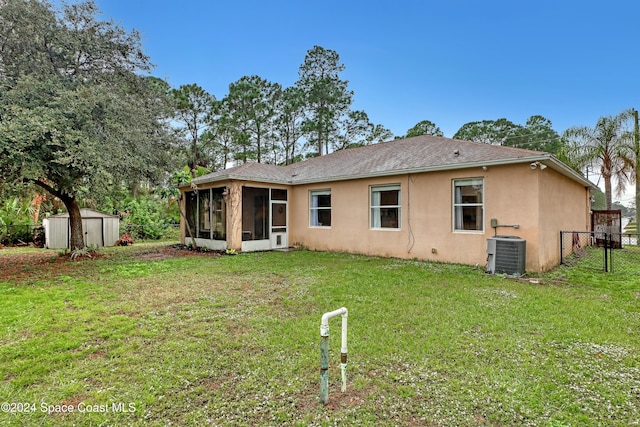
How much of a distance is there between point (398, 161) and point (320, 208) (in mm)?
3661

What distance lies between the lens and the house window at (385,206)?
1033cm

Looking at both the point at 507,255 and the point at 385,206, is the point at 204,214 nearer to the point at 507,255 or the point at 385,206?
the point at 385,206

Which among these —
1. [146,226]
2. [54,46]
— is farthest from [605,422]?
[146,226]

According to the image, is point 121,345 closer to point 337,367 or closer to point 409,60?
point 337,367

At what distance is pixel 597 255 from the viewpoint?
10.7 metres

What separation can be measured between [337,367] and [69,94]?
9064 millimetres

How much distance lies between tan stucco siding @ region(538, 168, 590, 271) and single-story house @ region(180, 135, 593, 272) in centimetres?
3

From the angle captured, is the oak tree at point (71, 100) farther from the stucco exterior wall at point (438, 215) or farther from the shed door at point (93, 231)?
the shed door at point (93, 231)

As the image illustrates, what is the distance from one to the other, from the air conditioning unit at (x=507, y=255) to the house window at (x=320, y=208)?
5966 mm

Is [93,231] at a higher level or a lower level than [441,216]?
lower

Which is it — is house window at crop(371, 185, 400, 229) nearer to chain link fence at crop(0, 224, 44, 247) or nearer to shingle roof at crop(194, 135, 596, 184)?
shingle roof at crop(194, 135, 596, 184)

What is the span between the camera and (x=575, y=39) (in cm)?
1301

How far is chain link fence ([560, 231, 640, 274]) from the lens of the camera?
25.4 feet

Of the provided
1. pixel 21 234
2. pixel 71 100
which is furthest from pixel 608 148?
pixel 21 234
